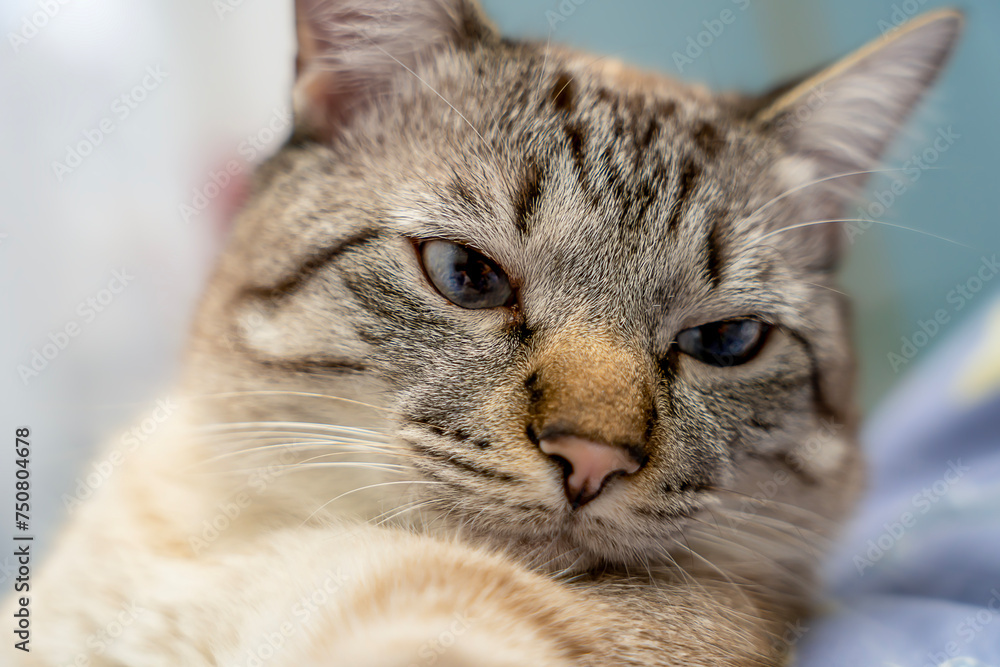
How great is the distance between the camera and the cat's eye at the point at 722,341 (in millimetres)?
1039

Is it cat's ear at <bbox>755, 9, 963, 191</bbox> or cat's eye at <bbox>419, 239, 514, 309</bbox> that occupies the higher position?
cat's ear at <bbox>755, 9, 963, 191</bbox>

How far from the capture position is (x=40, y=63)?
3.52 feet

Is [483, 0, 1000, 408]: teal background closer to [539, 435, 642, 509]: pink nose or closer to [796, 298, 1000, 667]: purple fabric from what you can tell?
[796, 298, 1000, 667]: purple fabric

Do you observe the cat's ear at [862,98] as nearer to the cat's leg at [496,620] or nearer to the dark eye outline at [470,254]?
the dark eye outline at [470,254]

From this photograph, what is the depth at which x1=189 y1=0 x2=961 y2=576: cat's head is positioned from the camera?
2.77 feet

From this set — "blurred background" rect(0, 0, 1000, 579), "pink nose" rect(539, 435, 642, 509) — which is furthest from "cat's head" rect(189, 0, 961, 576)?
"blurred background" rect(0, 0, 1000, 579)

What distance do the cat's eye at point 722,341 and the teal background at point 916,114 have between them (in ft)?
1.57

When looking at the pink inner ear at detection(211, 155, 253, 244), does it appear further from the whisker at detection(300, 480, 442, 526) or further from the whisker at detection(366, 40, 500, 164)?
the whisker at detection(300, 480, 442, 526)

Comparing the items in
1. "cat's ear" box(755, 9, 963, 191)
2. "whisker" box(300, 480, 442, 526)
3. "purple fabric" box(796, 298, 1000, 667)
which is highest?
"cat's ear" box(755, 9, 963, 191)

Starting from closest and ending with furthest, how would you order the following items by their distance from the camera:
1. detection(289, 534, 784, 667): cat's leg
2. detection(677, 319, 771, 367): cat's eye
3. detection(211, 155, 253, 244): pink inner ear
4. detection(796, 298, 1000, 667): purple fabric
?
detection(289, 534, 784, 667): cat's leg, detection(796, 298, 1000, 667): purple fabric, detection(677, 319, 771, 367): cat's eye, detection(211, 155, 253, 244): pink inner ear

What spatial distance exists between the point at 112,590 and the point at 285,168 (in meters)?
0.71

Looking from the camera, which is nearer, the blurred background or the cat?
the cat

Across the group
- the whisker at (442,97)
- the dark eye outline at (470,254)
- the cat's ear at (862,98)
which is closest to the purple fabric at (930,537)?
the cat's ear at (862,98)

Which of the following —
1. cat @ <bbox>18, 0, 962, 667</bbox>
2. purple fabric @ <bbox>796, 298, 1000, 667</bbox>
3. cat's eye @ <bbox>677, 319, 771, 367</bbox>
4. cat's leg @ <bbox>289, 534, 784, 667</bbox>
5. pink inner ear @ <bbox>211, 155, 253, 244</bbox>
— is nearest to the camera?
cat's leg @ <bbox>289, 534, 784, 667</bbox>
